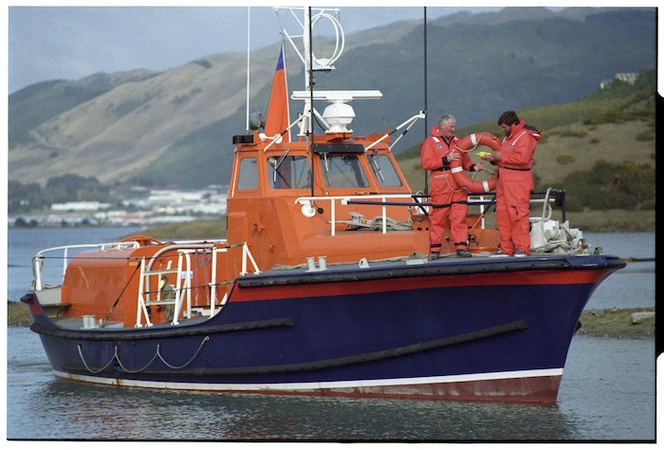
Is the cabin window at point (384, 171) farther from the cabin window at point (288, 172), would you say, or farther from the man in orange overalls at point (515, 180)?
the man in orange overalls at point (515, 180)

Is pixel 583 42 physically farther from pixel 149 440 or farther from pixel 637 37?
pixel 149 440

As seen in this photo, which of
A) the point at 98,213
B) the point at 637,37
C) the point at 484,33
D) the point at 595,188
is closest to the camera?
the point at 595,188

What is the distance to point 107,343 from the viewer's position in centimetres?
1339

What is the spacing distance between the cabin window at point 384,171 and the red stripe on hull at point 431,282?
2441 millimetres

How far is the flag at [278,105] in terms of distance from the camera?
13.8 metres

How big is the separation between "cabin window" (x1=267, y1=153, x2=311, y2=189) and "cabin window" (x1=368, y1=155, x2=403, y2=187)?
0.83m

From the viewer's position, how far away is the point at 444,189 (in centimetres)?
1133

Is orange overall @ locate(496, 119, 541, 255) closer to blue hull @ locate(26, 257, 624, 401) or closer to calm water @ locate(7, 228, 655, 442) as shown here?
blue hull @ locate(26, 257, 624, 401)

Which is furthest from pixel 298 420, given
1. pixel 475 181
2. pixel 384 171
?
pixel 384 171

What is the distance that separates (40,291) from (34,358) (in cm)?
261

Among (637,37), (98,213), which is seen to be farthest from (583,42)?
(98,213)

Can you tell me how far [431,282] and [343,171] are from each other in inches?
106

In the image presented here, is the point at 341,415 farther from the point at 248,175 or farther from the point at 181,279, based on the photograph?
the point at 248,175

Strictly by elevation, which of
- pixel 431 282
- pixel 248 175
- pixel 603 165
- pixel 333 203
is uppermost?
pixel 603 165
